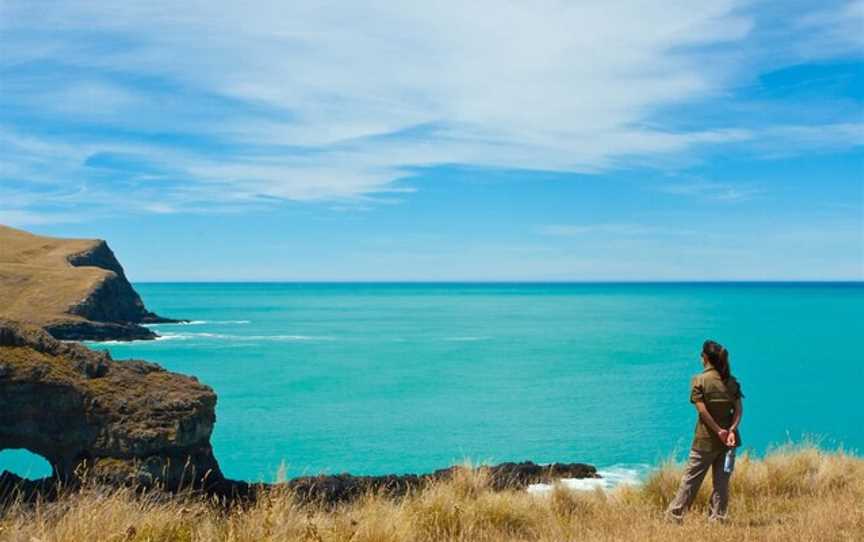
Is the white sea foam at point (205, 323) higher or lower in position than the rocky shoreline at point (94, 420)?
lower

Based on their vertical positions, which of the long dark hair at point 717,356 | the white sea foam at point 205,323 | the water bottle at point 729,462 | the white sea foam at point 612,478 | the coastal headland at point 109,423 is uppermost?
the long dark hair at point 717,356

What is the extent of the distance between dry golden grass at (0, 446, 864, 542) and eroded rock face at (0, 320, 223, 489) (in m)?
8.04

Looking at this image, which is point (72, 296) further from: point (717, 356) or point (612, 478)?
point (717, 356)

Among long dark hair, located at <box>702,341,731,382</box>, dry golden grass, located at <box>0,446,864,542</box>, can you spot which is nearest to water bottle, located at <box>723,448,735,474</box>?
dry golden grass, located at <box>0,446,864,542</box>

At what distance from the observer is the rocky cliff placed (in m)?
91.2

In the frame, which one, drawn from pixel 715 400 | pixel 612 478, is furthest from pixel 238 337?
pixel 715 400

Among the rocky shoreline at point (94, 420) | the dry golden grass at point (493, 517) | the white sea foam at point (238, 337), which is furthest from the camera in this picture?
the white sea foam at point (238, 337)

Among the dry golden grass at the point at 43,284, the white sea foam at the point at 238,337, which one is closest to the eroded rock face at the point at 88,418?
the dry golden grass at the point at 43,284

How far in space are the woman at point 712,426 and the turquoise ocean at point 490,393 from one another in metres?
3.67

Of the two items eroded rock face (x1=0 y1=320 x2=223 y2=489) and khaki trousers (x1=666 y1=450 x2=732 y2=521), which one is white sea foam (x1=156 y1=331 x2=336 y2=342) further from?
khaki trousers (x1=666 y1=450 x2=732 y2=521)

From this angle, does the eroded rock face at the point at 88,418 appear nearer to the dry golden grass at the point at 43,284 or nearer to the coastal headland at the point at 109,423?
the coastal headland at the point at 109,423

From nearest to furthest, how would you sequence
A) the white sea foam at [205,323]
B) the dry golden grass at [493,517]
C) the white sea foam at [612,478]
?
1. the dry golden grass at [493,517]
2. the white sea foam at [612,478]
3. the white sea foam at [205,323]

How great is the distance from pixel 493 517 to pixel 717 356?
3232 millimetres

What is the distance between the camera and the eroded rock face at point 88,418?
17312 millimetres
